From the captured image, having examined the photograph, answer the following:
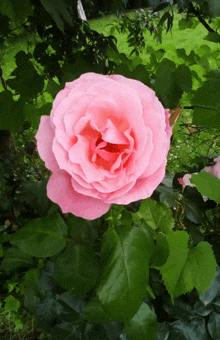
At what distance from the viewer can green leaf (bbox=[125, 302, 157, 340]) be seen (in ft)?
2.27

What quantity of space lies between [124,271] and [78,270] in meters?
0.11

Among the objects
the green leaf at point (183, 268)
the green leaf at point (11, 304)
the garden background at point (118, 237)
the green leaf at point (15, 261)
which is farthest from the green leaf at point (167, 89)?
the green leaf at point (11, 304)

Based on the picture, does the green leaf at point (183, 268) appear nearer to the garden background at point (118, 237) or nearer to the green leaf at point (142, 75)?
the garden background at point (118, 237)

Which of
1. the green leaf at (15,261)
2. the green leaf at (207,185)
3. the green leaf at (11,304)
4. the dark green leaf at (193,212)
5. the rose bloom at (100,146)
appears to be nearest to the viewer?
the rose bloom at (100,146)

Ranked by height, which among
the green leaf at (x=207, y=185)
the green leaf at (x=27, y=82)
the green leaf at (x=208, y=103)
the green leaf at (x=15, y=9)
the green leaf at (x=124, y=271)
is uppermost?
the green leaf at (x=15, y=9)

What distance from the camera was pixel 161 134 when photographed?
1.20 feet

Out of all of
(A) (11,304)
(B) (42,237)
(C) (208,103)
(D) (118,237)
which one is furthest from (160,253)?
(A) (11,304)

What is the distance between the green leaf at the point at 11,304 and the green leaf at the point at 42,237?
3.28 ft

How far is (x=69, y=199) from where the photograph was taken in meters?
0.37

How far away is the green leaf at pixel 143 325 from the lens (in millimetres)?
693

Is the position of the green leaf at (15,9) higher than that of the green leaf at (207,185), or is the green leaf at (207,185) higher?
the green leaf at (15,9)

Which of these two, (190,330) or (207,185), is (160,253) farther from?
(190,330)

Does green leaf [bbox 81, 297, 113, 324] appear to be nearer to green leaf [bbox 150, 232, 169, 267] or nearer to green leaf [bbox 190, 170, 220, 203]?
green leaf [bbox 150, 232, 169, 267]

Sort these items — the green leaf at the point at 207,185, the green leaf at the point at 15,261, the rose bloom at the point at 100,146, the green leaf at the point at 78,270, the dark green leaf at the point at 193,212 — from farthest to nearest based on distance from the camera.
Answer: the green leaf at the point at 15,261, the dark green leaf at the point at 193,212, the green leaf at the point at 207,185, the green leaf at the point at 78,270, the rose bloom at the point at 100,146
